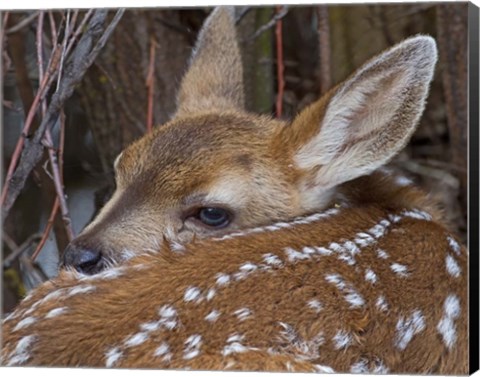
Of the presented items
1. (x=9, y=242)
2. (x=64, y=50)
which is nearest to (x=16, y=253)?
(x=9, y=242)

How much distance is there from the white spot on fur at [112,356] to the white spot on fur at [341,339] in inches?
23.5

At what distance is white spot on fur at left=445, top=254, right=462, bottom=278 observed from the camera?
381cm

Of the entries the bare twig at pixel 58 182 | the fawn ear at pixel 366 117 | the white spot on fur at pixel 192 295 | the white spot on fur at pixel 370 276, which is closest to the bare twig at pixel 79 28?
the bare twig at pixel 58 182

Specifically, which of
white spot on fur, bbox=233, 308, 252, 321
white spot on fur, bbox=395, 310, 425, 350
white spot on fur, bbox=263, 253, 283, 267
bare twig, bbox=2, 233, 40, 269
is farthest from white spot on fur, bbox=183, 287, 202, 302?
bare twig, bbox=2, 233, 40, 269

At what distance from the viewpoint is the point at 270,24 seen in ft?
15.2

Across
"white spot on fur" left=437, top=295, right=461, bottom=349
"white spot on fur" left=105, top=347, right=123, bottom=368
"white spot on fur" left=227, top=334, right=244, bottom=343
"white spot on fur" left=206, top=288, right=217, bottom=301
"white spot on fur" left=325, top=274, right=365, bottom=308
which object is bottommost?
"white spot on fur" left=437, top=295, right=461, bottom=349

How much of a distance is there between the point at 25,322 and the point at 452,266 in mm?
1309

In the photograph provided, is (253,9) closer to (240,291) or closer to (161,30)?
(161,30)

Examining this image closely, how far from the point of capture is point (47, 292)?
357 cm

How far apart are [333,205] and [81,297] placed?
100cm

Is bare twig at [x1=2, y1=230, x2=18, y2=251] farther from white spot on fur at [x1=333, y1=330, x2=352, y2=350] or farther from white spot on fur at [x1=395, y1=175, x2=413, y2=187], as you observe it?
white spot on fur at [x1=333, y1=330, x2=352, y2=350]

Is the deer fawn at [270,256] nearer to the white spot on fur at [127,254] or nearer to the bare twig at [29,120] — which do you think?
the white spot on fur at [127,254]

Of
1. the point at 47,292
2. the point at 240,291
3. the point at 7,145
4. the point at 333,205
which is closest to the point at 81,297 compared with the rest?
the point at 47,292

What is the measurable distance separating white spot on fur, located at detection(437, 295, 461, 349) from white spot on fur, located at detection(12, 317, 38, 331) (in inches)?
46.3
